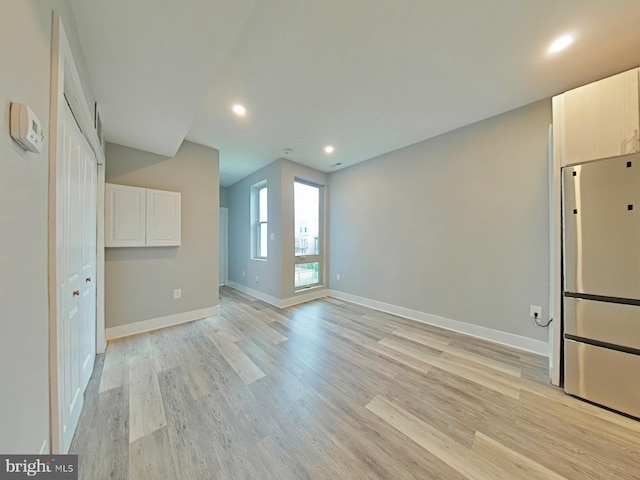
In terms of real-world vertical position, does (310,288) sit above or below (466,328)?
above

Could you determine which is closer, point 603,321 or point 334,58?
point 603,321

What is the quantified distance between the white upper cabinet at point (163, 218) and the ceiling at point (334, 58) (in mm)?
626

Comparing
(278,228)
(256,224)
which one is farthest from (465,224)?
(256,224)

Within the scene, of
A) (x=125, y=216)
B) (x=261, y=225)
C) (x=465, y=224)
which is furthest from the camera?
(x=261, y=225)

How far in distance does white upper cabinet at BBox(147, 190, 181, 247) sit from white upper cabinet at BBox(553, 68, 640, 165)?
415 cm

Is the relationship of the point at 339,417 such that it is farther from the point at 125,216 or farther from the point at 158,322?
the point at 125,216

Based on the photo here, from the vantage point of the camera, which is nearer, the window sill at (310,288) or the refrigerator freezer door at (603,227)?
the refrigerator freezer door at (603,227)

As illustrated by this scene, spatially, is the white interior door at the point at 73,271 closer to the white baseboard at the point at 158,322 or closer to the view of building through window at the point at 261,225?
the white baseboard at the point at 158,322

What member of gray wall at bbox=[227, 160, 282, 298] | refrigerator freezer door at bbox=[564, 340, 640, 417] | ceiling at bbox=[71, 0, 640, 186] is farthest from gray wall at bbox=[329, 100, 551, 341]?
gray wall at bbox=[227, 160, 282, 298]

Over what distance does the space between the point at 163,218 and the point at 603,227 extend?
172 inches

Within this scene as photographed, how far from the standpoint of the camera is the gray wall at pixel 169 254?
2701 millimetres

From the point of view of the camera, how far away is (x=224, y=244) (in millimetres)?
5707

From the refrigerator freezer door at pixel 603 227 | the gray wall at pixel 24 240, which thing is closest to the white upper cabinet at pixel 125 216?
the gray wall at pixel 24 240

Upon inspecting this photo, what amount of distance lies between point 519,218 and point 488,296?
37.9 inches
